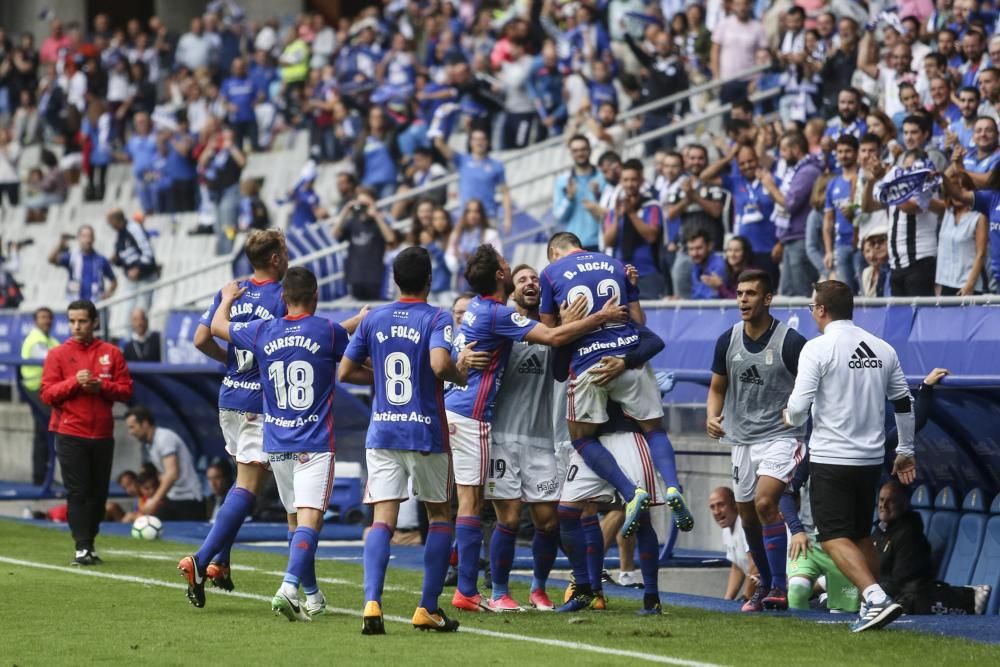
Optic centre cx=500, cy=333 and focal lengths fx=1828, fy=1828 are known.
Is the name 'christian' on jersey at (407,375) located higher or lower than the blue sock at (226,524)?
higher

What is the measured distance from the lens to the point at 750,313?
35.6ft

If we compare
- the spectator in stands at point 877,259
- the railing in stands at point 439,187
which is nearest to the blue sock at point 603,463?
the spectator in stands at point 877,259

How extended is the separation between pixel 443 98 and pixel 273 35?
8.07 m

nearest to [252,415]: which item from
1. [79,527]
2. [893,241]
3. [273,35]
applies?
[79,527]

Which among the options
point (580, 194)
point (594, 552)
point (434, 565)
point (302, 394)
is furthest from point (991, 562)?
point (580, 194)

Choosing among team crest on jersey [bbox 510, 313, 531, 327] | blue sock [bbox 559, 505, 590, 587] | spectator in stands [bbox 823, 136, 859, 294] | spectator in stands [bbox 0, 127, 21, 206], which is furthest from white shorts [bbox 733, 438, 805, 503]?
spectator in stands [bbox 0, 127, 21, 206]

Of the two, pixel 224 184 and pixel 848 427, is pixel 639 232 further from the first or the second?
pixel 224 184

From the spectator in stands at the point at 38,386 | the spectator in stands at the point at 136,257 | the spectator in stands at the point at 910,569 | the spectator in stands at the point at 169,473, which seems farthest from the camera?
the spectator in stands at the point at 136,257

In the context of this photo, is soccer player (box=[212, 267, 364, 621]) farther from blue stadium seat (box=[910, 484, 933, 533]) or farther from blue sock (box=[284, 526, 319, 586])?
blue stadium seat (box=[910, 484, 933, 533])

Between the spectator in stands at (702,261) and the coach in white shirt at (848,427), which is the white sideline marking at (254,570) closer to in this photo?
the coach in white shirt at (848,427)

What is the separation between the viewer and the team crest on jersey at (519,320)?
994cm

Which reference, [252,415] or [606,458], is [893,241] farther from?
[252,415]

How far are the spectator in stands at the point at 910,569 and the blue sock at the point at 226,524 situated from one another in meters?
3.93

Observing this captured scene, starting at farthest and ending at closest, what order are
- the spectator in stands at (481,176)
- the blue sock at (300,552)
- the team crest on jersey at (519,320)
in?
the spectator in stands at (481,176) < the team crest on jersey at (519,320) < the blue sock at (300,552)
